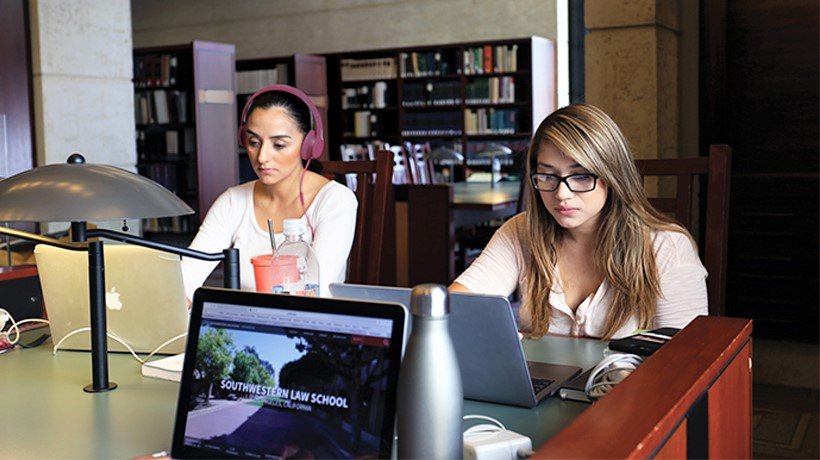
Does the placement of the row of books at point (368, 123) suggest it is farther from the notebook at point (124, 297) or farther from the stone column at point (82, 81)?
the notebook at point (124, 297)

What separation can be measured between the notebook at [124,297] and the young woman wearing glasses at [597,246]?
0.71m

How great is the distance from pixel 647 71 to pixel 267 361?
8.84 ft

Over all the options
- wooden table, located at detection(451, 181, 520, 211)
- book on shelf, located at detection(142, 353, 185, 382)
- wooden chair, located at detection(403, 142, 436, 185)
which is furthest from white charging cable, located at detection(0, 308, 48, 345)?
wooden chair, located at detection(403, 142, 436, 185)

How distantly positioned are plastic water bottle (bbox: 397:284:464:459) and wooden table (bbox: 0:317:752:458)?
98 millimetres

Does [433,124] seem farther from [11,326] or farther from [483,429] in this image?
[483,429]

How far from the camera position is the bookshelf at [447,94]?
8.89 metres

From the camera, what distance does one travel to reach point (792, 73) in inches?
135

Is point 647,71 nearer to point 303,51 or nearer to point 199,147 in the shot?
point 199,147

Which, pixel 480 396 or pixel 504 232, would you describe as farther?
pixel 504 232

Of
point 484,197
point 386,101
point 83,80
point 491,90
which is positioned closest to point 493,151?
point 484,197

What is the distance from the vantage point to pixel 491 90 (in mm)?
8984

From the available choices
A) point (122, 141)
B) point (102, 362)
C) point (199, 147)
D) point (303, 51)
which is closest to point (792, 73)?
point (102, 362)

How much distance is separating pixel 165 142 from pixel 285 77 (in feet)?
4.96

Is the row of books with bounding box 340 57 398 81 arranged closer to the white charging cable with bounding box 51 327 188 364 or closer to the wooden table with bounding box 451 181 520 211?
the wooden table with bounding box 451 181 520 211
